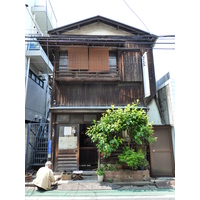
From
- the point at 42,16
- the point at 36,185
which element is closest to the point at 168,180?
the point at 36,185

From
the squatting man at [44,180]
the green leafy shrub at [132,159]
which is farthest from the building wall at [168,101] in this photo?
the squatting man at [44,180]

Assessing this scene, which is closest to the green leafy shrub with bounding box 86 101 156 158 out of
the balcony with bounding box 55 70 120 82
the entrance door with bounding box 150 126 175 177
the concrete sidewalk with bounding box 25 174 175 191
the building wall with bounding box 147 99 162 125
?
the concrete sidewalk with bounding box 25 174 175 191

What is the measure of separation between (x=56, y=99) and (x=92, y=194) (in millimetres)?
5172

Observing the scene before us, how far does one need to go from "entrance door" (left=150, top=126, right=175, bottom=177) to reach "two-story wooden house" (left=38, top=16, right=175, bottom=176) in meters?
1.65

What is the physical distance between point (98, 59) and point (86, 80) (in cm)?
153

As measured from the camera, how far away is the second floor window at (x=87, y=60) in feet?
28.4

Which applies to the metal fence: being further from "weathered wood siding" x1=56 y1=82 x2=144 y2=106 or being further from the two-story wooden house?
"weathered wood siding" x1=56 y1=82 x2=144 y2=106

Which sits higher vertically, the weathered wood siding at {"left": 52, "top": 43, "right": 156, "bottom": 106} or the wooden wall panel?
the wooden wall panel

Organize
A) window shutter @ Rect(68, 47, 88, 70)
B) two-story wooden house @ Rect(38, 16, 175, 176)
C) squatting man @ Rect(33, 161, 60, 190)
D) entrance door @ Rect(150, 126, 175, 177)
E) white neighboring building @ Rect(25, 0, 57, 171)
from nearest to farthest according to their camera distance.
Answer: squatting man @ Rect(33, 161, 60, 190)
entrance door @ Rect(150, 126, 175, 177)
two-story wooden house @ Rect(38, 16, 175, 176)
window shutter @ Rect(68, 47, 88, 70)
white neighboring building @ Rect(25, 0, 57, 171)

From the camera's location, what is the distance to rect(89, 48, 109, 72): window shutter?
8.70 m

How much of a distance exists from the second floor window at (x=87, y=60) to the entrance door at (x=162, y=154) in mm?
4514

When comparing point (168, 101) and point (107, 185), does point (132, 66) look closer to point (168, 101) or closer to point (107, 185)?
point (168, 101)

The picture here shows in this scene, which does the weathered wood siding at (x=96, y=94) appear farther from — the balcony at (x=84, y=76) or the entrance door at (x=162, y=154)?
the entrance door at (x=162, y=154)
